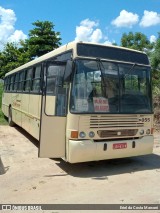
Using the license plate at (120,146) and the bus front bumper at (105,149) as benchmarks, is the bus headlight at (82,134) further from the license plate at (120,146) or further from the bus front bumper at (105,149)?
the license plate at (120,146)

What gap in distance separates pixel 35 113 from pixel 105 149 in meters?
3.01

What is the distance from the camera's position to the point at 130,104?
737 cm

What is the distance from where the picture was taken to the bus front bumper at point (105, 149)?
6.74 meters

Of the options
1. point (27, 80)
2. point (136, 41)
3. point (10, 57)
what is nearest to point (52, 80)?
point (27, 80)

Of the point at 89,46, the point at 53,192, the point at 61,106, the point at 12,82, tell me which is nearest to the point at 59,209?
the point at 53,192

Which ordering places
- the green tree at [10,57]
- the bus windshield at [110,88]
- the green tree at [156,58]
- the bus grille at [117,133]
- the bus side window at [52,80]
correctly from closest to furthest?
the bus windshield at [110,88], the bus grille at [117,133], the bus side window at [52,80], the green tree at [156,58], the green tree at [10,57]

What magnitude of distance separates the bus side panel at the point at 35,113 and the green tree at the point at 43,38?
25090mm

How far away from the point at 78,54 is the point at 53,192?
3.06m

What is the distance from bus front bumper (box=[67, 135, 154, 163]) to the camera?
6738 millimetres

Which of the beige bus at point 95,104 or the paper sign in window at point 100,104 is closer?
the beige bus at point 95,104

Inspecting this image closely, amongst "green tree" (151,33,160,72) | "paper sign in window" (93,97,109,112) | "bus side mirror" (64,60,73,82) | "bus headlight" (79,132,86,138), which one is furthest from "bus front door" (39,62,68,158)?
"green tree" (151,33,160,72)

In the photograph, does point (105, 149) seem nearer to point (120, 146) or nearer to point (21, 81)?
point (120, 146)

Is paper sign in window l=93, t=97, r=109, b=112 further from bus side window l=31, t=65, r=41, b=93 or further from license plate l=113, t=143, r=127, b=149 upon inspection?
bus side window l=31, t=65, r=41, b=93

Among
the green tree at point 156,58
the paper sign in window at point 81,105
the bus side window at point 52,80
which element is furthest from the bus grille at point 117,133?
the green tree at point 156,58
